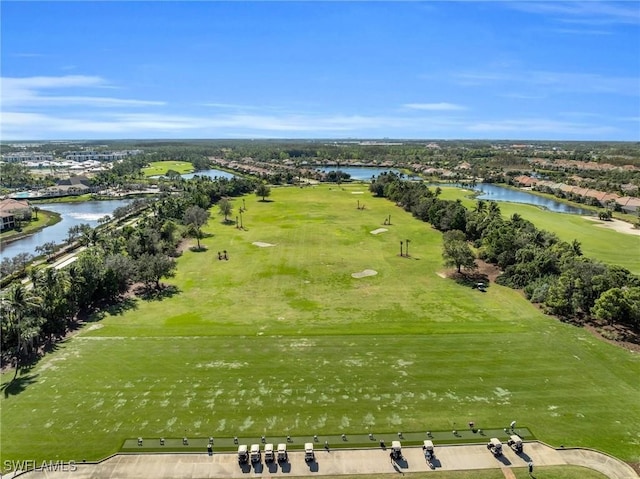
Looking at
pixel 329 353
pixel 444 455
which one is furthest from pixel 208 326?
pixel 444 455

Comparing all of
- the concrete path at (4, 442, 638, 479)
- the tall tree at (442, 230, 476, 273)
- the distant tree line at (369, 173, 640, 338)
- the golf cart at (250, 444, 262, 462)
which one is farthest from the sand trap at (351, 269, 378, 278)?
the golf cart at (250, 444, 262, 462)

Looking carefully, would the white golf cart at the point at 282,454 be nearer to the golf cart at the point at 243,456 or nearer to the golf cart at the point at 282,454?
the golf cart at the point at 282,454

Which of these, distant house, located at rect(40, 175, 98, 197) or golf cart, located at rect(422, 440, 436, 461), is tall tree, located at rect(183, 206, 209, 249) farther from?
distant house, located at rect(40, 175, 98, 197)

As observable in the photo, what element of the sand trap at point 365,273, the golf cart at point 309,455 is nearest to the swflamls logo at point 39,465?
the golf cart at point 309,455

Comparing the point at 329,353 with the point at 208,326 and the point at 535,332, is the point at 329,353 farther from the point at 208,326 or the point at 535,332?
the point at 535,332

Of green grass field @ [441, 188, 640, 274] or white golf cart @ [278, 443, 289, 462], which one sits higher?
green grass field @ [441, 188, 640, 274]

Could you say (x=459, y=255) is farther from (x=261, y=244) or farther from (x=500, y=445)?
(x=261, y=244)

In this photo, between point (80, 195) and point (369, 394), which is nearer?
point (369, 394)
